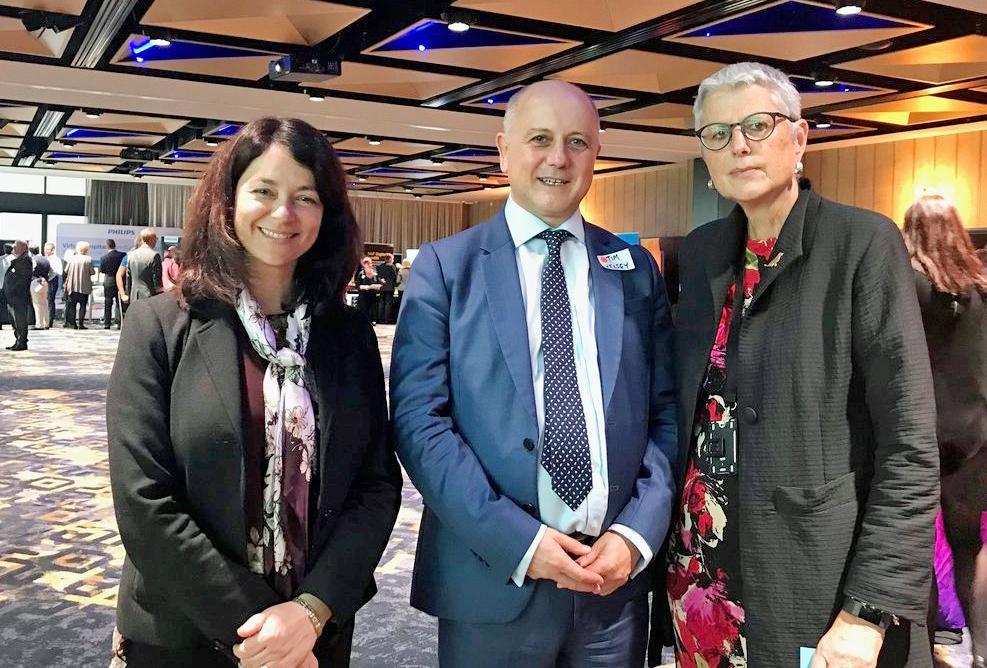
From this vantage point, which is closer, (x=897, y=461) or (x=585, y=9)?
(x=897, y=461)

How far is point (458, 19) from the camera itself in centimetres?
654

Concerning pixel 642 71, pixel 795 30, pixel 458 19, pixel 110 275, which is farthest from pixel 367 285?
pixel 795 30

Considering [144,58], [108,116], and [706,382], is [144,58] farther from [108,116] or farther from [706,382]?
[706,382]

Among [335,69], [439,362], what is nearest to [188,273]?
[439,362]

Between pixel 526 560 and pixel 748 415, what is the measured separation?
1.55ft

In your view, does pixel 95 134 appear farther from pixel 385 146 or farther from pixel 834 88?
pixel 834 88

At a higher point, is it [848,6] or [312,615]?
[848,6]

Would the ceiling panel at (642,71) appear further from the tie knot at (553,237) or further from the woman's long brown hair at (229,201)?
the woman's long brown hair at (229,201)

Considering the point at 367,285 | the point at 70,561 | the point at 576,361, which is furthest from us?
→ the point at 367,285

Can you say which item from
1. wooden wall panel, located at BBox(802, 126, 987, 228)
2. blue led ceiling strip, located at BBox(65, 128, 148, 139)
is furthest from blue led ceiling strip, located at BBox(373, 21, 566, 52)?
blue led ceiling strip, located at BBox(65, 128, 148, 139)

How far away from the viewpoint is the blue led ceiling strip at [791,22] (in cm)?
669

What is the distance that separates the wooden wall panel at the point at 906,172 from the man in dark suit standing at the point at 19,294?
10.6 metres

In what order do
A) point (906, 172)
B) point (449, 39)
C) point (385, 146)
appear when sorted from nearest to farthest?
point (449, 39) < point (906, 172) < point (385, 146)

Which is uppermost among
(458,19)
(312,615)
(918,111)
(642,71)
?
(918,111)
